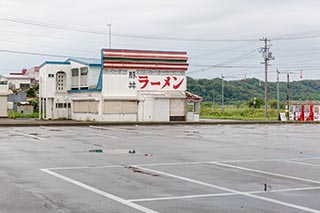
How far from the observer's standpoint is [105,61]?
46781 mm

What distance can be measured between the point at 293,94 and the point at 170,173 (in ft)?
384

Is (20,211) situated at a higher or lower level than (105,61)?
lower

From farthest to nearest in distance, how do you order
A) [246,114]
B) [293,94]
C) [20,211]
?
[293,94] → [246,114] → [20,211]

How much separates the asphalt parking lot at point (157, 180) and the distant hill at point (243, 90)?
9567 cm

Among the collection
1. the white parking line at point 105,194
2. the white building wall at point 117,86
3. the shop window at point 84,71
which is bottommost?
the white parking line at point 105,194

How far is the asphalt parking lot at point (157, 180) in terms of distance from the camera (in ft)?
29.1

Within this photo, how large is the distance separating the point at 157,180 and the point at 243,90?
116 m

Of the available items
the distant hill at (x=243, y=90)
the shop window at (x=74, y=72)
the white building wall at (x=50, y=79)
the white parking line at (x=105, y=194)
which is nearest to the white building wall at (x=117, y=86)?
the shop window at (x=74, y=72)

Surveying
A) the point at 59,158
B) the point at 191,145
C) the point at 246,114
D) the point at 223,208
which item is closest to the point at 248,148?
the point at 191,145

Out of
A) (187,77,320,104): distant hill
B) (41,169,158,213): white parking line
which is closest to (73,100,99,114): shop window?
(41,169,158,213): white parking line

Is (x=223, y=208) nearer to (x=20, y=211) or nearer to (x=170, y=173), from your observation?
(x=20, y=211)

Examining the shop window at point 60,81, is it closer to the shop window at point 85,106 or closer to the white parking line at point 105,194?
the shop window at point 85,106

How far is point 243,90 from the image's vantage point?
126000 mm

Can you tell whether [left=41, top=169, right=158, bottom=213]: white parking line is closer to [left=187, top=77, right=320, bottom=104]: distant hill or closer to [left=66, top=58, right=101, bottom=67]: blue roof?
[left=66, top=58, right=101, bottom=67]: blue roof
